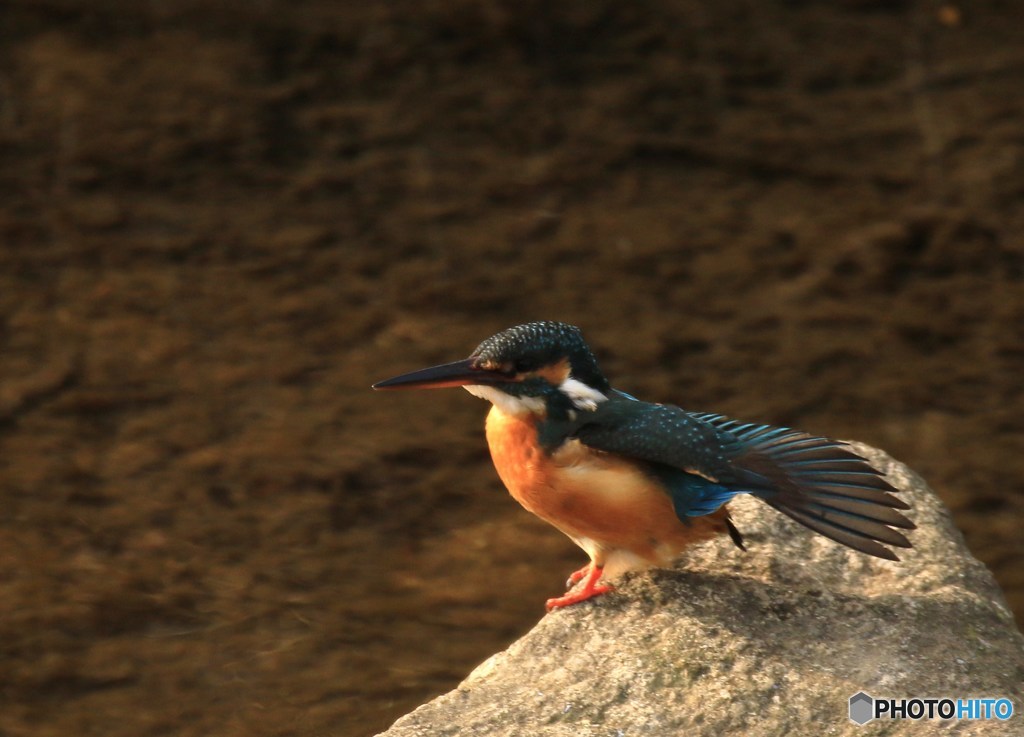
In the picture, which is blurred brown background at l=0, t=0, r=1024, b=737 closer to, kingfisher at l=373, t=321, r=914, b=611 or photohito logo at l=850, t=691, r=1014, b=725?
kingfisher at l=373, t=321, r=914, b=611

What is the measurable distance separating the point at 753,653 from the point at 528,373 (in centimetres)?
91

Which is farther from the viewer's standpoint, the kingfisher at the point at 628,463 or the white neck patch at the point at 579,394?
the white neck patch at the point at 579,394

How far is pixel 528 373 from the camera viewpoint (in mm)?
3602

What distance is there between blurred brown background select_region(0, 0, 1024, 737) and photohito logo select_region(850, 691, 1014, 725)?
0.68m

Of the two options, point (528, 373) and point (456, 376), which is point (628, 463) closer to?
point (528, 373)

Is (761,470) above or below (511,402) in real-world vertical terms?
below

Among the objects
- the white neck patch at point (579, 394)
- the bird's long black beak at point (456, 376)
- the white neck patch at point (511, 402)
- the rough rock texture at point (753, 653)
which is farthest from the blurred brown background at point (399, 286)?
the bird's long black beak at point (456, 376)

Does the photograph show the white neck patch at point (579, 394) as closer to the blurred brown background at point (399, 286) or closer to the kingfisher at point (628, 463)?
the kingfisher at point (628, 463)

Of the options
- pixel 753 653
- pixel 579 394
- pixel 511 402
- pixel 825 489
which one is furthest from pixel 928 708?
pixel 511 402

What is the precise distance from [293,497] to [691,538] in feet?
7.39

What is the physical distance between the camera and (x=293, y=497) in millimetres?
5438

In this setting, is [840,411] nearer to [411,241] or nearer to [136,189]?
[411,241]

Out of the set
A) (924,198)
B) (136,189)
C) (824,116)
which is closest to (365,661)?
(136,189)

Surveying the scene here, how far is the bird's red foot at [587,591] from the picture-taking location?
3691 mm
